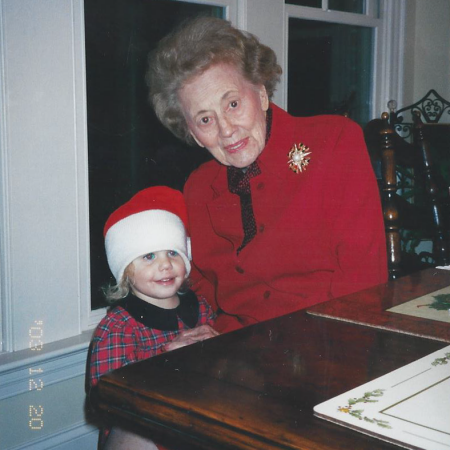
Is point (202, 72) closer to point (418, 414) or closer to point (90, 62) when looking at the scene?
point (90, 62)

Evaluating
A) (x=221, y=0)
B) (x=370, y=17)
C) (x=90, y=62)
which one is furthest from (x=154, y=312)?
(x=370, y=17)

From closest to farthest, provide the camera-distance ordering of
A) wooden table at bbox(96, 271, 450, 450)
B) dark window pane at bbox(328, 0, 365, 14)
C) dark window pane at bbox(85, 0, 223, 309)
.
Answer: wooden table at bbox(96, 271, 450, 450), dark window pane at bbox(85, 0, 223, 309), dark window pane at bbox(328, 0, 365, 14)

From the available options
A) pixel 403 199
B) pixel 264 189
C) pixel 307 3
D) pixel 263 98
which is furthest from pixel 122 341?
pixel 307 3

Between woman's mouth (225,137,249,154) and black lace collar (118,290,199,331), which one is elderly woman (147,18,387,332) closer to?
woman's mouth (225,137,249,154)

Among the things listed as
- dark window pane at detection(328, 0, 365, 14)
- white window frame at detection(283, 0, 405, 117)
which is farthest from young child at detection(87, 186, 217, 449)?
white window frame at detection(283, 0, 405, 117)

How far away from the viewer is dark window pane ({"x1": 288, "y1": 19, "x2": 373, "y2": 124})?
8.54 feet

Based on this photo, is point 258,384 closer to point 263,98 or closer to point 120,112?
point 263,98

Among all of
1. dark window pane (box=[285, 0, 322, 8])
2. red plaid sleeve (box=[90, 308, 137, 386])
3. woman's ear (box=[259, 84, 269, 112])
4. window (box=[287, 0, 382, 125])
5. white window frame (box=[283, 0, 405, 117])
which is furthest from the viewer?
white window frame (box=[283, 0, 405, 117])

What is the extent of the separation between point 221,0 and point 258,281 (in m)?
1.21

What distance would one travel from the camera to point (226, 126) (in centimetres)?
156

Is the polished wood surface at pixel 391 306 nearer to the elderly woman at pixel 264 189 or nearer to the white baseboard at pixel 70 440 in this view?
the elderly woman at pixel 264 189

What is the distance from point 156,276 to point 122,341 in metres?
0.20

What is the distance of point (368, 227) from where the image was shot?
1504 millimetres

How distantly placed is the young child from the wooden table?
1.89 ft
